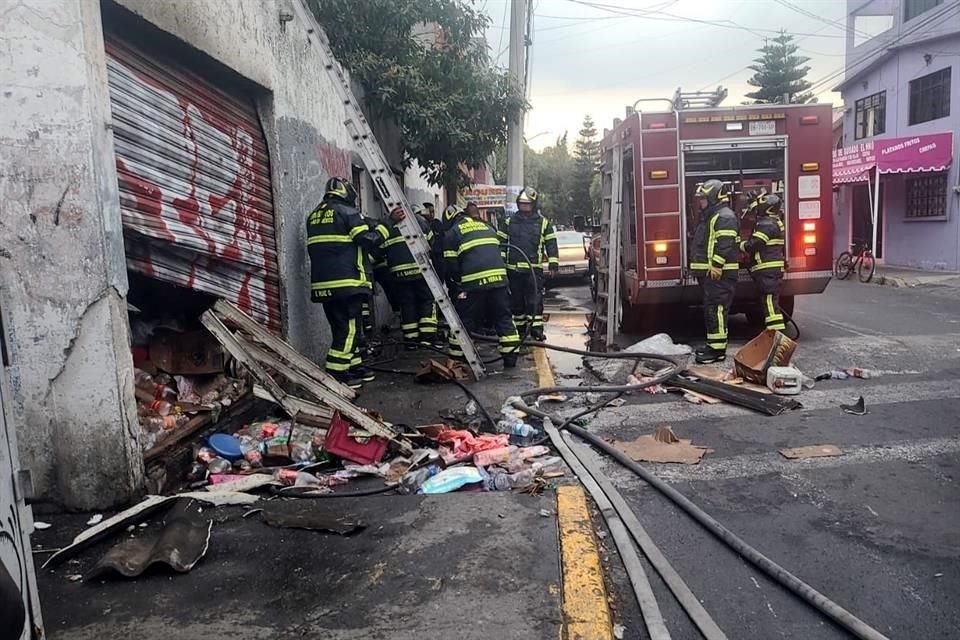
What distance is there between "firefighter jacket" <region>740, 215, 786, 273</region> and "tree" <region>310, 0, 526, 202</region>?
17.2ft

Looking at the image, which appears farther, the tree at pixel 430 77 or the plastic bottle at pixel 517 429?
the tree at pixel 430 77

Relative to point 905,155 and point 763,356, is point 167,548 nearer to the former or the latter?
point 763,356

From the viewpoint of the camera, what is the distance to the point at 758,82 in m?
37.5

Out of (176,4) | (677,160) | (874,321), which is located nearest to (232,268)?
(176,4)

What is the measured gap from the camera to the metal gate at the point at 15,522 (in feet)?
6.20

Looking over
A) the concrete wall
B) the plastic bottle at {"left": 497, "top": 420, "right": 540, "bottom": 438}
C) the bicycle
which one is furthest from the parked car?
the plastic bottle at {"left": 497, "top": 420, "right": 540, "bottom": 438}

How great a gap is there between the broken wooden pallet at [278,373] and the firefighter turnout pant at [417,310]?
3.60 meters

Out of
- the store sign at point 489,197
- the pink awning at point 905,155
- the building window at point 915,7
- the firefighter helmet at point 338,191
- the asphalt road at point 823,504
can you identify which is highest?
the building window at point 915,7

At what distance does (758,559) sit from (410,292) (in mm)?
6363

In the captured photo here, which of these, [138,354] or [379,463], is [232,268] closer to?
[138,354]

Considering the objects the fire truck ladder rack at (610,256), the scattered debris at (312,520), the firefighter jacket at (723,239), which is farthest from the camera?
the fire truck ladder rack at (610,256)

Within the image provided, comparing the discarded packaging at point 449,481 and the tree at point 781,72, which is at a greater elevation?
the tree at point 781,72

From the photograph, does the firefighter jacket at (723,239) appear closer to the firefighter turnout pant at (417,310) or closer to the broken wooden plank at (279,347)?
the firefighter turnout pant at (417,310)

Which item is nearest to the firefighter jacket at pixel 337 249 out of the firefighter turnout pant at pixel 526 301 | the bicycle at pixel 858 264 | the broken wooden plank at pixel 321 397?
the broken wooden plank at pixel 321 397
